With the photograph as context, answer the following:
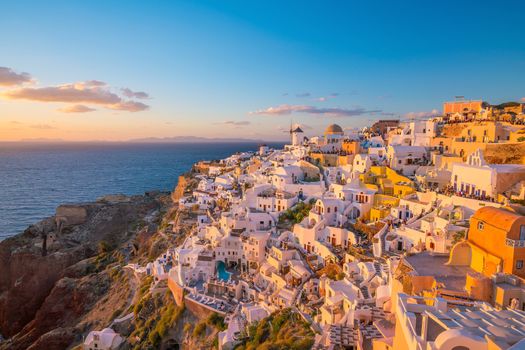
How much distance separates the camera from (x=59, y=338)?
103 ft

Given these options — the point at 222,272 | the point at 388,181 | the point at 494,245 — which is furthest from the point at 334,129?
the point at 494,245

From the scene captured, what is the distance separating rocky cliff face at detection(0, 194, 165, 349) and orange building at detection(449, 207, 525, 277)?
32178 mm

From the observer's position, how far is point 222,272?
98.7 ft

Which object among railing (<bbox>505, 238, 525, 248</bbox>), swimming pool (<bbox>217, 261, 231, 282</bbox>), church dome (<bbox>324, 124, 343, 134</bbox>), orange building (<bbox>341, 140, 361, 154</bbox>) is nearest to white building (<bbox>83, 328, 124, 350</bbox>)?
swimming pool (<bbox>217, 261, 231, 282</bbox>)

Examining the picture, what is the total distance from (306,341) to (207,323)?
33.1 ft

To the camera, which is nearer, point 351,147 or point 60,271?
point 60,271

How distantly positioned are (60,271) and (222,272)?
27.3m

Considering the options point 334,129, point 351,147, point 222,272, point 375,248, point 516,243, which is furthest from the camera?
point 334,129

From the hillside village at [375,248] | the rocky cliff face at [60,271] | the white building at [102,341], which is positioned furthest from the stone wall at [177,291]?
the rocky cliff face at [60,271]

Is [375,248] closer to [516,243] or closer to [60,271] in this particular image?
[516,243]

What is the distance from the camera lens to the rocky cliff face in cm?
3584

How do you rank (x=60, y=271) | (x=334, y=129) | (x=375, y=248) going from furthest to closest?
(x=334, y=129)
(x=60, y=271)
(x=375, y=248)

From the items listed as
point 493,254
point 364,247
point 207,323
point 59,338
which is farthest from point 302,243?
point 59,338

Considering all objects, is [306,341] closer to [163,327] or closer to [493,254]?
[493,254]
